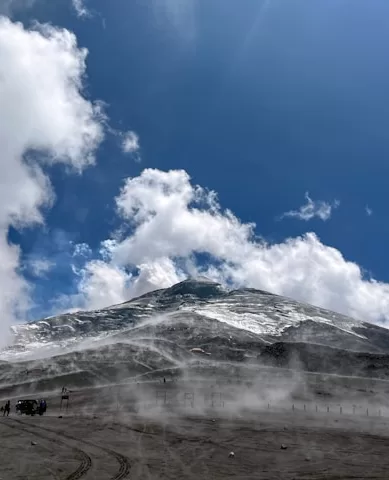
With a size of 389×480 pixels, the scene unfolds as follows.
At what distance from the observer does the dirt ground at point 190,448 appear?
27812mm

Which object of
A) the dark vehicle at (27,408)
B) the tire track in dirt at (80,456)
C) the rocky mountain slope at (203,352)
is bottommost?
the tire track in dirt at (80,456)

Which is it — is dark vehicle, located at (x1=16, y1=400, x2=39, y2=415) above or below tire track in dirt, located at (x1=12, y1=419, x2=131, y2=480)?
above

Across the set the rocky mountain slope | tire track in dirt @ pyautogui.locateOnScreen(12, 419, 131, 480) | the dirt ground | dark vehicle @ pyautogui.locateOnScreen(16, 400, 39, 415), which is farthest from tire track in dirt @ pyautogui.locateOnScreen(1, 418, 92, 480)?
the rocky mountain slope

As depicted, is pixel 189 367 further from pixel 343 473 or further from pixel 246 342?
pixel 343 473

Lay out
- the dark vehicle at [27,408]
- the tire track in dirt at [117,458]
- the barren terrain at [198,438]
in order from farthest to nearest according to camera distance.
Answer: the dark vehicle at [27,408]
the barren terrain at [198,438]
the tire track in dirt at [117,458]

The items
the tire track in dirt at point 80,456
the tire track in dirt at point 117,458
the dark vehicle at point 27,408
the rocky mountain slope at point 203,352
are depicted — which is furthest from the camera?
the rocky mountain slope at point 203,352

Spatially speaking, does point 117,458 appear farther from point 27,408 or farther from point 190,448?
point 27,408

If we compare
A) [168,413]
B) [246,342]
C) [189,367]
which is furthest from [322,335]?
[168,413]

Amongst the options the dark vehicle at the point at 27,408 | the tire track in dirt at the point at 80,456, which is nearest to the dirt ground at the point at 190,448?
the tire track in dirt at the point at 80,456

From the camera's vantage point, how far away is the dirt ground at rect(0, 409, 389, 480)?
91.2 ft

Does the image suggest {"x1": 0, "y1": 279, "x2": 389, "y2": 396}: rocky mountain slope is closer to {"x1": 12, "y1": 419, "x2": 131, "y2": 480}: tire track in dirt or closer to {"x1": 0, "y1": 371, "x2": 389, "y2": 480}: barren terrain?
{"x1": 0, "y1": 371, "x2": 389, "y2": 480}: barren terrain

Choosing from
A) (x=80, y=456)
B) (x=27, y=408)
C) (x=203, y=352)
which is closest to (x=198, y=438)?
(x=80, y=456)

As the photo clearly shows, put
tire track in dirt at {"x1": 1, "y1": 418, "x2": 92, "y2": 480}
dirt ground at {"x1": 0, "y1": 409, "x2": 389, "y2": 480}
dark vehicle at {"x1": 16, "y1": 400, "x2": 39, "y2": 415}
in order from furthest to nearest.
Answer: dark vehicle at {"x1": 16, "y1": 400, "x2": 39, "y2": 415}, dirt ground at {"x1": 0, "y1": 409, "x2": 389, "y2": 480}, tire track in dirt at {"x1": 1, "y1": 418, "x2": 92, "y2": 480}

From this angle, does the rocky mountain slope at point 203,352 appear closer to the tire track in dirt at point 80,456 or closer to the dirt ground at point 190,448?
the dirt ground at point 190,448
